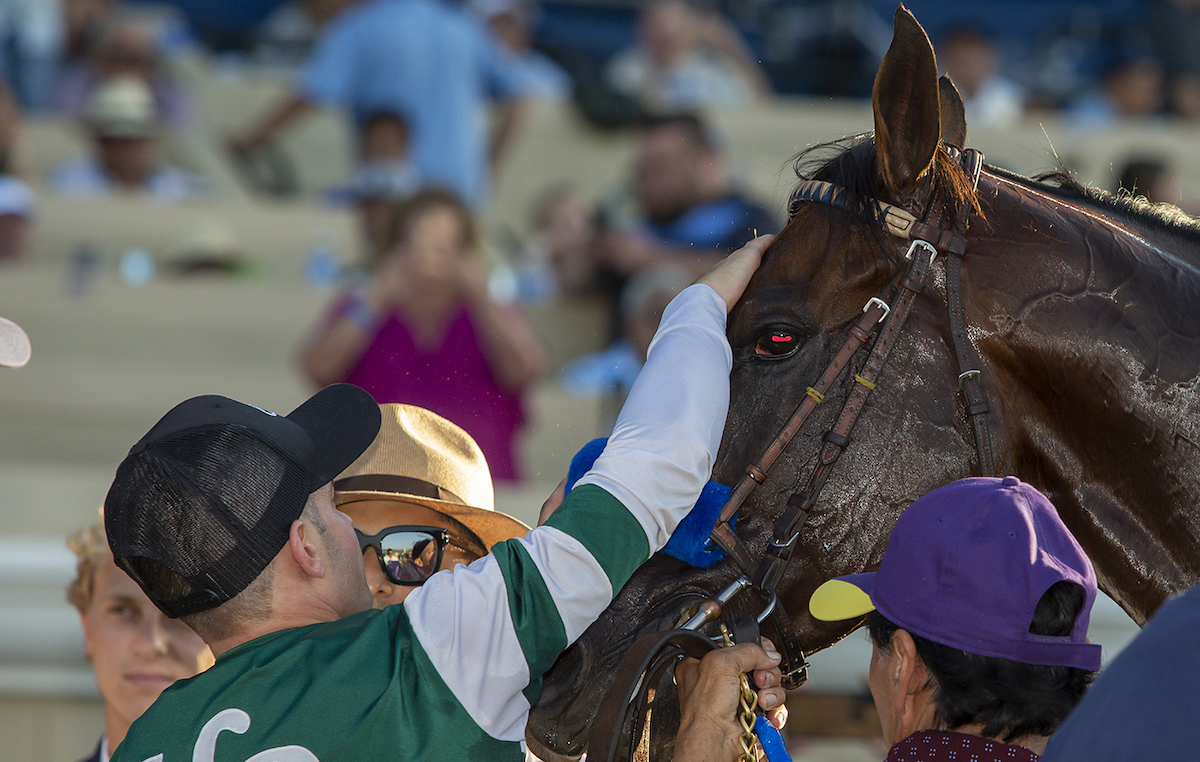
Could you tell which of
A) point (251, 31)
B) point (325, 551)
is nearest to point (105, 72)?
point (251, 31)

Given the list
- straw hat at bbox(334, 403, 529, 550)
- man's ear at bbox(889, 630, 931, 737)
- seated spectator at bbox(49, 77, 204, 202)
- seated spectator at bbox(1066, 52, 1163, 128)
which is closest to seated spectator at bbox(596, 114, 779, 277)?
straw hat at bbox(334, 403, 529, 550)

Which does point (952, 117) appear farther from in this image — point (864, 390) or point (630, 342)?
point (630, 342)

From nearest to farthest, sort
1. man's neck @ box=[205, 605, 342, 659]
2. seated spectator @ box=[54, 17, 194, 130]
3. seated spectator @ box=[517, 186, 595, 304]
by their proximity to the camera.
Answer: man's neck @ box=[205, 605, 342, 659] < seated spectator @ box=[517, 186, 595, 304] < seated spectator @ box=[54, 17, 194, 130]

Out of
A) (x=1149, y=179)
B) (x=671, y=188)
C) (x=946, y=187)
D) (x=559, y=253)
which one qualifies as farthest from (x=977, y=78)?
(x=946, y=187)

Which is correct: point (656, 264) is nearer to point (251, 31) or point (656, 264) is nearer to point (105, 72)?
point (105, 72)

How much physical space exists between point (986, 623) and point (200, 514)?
1069mm

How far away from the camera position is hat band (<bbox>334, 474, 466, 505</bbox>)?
251 centimetres

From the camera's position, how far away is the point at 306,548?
184 centimetres

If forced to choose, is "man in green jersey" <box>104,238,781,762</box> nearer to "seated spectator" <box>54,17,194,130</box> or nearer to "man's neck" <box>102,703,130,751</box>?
"man's neck" <box>102,703,130,751</box>

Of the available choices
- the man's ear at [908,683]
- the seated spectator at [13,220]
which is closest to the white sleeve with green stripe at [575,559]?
the man's ear at [908,683]

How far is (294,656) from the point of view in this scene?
5.59 ft

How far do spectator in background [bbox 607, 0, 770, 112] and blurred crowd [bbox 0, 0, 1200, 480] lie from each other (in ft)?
0.07

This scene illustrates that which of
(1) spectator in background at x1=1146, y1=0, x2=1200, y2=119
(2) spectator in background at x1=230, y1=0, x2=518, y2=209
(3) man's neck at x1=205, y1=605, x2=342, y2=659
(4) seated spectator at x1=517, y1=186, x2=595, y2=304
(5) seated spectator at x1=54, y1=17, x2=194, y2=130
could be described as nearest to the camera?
(3) man's neck at x1=205, y1=605, x2=342, y2=659

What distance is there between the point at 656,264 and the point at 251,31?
6138 millimetres
